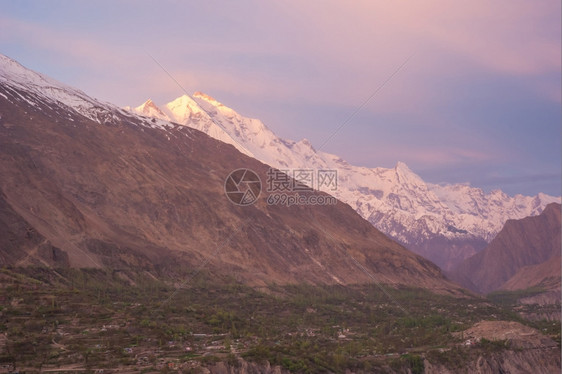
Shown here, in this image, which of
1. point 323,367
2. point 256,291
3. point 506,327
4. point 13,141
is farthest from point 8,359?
point 13,141

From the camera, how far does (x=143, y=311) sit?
107 metres

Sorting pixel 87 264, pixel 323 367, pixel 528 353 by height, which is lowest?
pixel 87 264

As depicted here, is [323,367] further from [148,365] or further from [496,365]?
[496,365]

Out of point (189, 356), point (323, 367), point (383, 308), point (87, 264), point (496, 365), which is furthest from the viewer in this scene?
point (383, 308)

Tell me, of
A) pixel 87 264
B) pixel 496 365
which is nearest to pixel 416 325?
pixel 496 365

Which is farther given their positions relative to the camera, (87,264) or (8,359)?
(87,264)

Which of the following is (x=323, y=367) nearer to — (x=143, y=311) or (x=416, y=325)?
(x=143, y=311)

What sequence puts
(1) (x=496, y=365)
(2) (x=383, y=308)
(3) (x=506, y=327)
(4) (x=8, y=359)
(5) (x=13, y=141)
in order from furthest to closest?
(5) (x=13, y=141) → (2) (x=383, y=308) → (3) (x=506, y=327) → (1) (x=496, y=365) → (4) (x=8, y=359)

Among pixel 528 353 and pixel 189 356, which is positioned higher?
pixel 528 353

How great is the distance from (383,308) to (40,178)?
281 feet

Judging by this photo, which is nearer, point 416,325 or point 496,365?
point 496,365

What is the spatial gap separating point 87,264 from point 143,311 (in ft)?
170

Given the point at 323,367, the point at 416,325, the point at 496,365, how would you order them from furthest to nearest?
the point at 416,325, the point at 496,365, the point at 323,367

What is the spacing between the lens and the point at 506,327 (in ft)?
376
